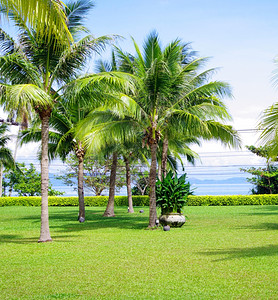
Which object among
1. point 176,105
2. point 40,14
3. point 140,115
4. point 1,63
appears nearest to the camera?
point 40,14

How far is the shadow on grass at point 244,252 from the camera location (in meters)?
8.59

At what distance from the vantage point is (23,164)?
39.0 m

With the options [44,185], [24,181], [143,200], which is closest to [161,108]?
[44,185]

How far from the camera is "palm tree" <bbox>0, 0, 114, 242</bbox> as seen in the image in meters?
11.4

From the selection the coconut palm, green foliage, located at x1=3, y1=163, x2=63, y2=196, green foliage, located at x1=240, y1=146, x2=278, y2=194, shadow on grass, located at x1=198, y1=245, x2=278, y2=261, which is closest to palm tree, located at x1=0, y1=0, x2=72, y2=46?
the coconut palm

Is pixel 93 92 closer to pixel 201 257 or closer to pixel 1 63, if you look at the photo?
pixel 1 63

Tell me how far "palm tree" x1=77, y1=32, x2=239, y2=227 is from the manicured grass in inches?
157

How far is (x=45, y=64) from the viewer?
39.4 ft

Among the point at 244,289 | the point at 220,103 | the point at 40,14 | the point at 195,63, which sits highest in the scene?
the point at 195,63

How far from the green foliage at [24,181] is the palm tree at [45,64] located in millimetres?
26352

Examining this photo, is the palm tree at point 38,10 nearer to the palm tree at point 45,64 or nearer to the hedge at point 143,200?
the palm tree at point 45,64

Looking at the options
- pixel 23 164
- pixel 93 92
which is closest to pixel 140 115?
pixel 93 92

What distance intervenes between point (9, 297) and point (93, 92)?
7.28 m

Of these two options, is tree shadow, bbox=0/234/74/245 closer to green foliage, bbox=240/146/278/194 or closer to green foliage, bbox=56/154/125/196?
green foliage, bbox=240/146/278/194
